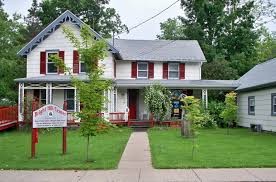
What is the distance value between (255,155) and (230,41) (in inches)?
1458

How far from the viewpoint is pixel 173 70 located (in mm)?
35750

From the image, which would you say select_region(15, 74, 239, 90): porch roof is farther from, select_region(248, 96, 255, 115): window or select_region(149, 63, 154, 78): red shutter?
select_region(248, 96, 255, 115): window

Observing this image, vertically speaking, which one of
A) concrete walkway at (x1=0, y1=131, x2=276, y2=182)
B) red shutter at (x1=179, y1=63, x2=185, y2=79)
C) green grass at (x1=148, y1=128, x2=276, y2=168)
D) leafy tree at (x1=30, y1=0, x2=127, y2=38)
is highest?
leafy tree at (x1=30, y1=0, x2=127, y2=38)

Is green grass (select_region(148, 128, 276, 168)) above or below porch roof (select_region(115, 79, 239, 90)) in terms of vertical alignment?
below

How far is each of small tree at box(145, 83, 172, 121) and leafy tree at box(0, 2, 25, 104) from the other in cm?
1707

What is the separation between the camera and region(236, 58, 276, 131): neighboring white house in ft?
84.5

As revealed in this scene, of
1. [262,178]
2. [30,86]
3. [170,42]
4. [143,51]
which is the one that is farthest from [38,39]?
[262,178]

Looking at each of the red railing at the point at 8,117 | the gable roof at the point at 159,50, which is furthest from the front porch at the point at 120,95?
the gable roof at the point at 159,50

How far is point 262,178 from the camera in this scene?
1102 cm

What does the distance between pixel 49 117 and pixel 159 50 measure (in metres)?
22.6

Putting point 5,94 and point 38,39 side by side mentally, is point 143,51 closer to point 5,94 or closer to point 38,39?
point 38,39

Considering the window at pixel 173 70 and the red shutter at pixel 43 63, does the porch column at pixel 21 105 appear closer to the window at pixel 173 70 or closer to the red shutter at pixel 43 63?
the red shutter at pixel 43 63

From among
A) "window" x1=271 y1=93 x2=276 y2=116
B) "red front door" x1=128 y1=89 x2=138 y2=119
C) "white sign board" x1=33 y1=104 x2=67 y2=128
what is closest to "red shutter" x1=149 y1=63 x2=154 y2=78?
"red front door" x1=128 y1=89 x2=138 y2=119

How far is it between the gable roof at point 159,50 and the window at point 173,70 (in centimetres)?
61
